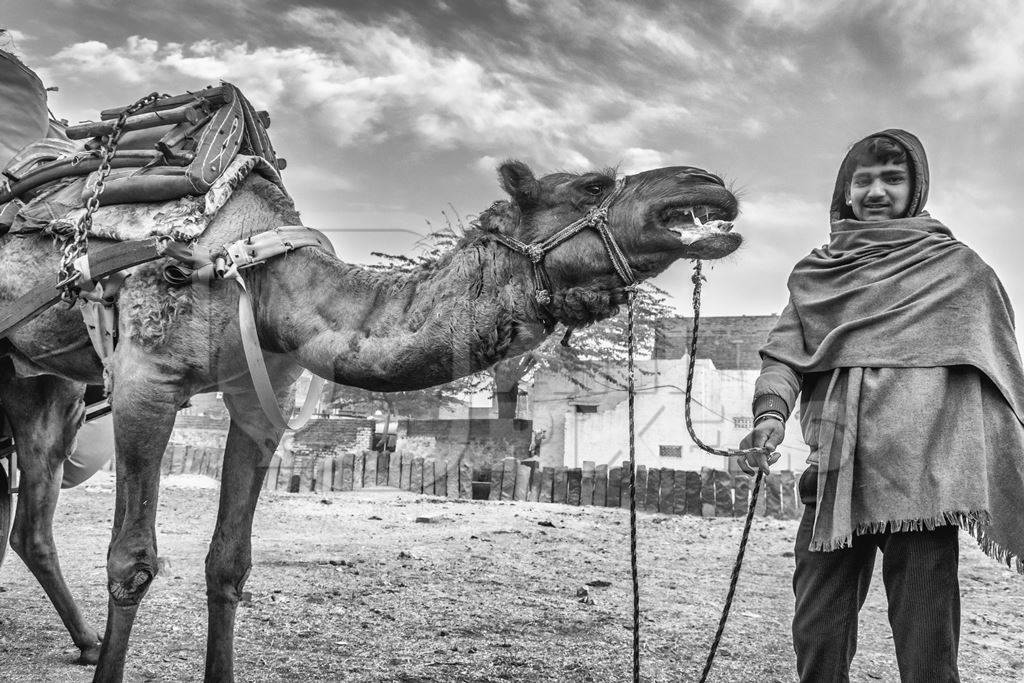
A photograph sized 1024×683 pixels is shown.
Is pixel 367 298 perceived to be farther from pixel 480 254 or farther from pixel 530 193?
pixel 530 193

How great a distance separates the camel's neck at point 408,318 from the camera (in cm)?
289

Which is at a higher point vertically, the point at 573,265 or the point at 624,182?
the point at 624,182

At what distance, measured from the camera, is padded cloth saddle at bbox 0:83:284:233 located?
142 inches

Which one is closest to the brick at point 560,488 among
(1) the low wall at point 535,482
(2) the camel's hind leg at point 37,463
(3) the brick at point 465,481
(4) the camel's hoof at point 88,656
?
(1) the low wall at point 535,482

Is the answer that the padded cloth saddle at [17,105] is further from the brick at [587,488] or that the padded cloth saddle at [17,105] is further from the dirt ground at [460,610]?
the brick at [587,488]

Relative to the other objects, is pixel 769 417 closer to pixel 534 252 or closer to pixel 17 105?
pixel 534 252

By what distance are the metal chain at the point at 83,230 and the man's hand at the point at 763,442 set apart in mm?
2725

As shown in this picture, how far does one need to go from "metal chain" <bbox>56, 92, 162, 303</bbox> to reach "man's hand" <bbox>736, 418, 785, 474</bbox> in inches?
107

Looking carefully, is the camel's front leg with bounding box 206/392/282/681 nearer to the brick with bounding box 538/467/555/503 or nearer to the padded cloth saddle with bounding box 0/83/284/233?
the padded cloth saddle with bounding box 0/83/284/233

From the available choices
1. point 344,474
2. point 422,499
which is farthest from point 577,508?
point 344,474

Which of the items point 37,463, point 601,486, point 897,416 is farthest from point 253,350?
point 601,486

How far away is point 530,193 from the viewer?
3.02 m

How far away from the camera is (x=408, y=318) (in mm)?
3010

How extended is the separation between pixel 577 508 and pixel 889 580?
39.8 feet
